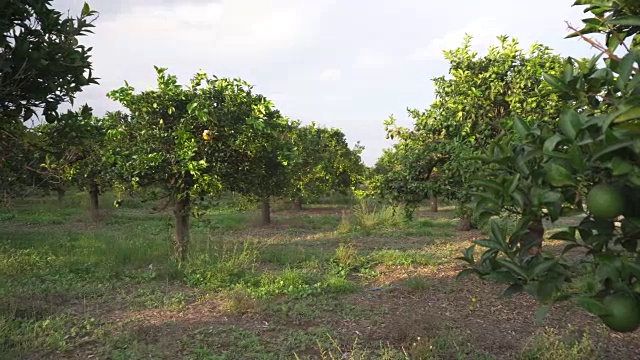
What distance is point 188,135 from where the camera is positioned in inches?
291

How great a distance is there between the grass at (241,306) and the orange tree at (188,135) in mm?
1024

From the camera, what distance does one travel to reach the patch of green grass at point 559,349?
13.9ft

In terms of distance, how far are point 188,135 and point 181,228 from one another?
7.57 ft

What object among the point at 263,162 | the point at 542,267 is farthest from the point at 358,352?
the point at 263,162

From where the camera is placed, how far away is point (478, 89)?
7320 mm

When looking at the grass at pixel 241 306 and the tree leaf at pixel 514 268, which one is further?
the grass at pixel 241 306

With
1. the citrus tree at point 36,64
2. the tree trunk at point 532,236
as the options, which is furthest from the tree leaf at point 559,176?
the citrus tree at point 36,64

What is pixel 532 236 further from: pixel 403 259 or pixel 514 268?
pixel 403 259

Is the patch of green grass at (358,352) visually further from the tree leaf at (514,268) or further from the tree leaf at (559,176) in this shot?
the tree leaf at (559,176)

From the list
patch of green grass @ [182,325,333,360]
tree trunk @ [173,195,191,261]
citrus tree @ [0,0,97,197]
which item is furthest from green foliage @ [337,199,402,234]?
citrus tree @ [0,0,97,197]

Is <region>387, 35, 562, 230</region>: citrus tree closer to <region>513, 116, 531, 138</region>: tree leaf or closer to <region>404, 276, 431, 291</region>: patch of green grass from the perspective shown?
<region>404, 276, 431, 291</region>: patch of green grass

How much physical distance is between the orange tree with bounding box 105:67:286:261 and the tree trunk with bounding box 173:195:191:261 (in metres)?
0.49

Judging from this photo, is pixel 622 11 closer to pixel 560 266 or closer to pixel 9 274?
pixel 560 266

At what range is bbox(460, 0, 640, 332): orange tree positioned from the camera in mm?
1240
